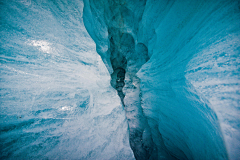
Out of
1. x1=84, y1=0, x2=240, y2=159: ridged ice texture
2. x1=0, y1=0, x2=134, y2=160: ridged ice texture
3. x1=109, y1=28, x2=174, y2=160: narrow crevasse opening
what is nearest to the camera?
x1=84, y1=0, x2=240, y2=159: ridged ice texture

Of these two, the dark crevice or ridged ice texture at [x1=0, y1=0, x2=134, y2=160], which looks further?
the dark crevice

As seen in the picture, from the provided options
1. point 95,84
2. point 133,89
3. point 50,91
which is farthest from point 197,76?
point 133,89

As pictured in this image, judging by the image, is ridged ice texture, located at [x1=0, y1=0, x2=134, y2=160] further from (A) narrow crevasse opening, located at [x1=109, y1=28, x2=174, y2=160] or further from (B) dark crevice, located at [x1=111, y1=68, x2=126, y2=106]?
(B) dark crevice, located at [x1=111, y1=68, x2=126, y2=106]

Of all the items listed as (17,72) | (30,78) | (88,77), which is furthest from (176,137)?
(17,72)

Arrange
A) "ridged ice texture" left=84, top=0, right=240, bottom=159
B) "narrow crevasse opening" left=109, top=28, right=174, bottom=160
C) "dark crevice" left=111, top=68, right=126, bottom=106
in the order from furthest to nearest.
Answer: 1. "dark crevice" left=111, top=68, right=126, bottom=106
2. "narrow crevasse opening" left=109, top=28, right=174, bottom=160
3. "ridged ice texture" left=84, top=0, right=240, bottom=159

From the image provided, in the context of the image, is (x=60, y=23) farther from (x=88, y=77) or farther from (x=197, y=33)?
(x=197, y=33)

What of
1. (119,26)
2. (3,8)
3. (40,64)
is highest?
(119,26)

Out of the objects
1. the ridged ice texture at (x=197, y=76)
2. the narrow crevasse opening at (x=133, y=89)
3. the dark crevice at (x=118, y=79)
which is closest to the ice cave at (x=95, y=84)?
the ridged ice texture at (x=197, y=76)

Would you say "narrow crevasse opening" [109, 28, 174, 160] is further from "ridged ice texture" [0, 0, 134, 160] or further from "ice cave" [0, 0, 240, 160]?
"ridged ice texture" [0, 0, 134, 160]

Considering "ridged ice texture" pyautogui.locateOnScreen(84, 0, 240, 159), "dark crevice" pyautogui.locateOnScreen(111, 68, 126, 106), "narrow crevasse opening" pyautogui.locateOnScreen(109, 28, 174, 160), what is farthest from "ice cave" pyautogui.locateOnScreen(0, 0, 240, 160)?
"dark crevice" pyautogui.locateOnScreen(111, 68, 126, 106)
